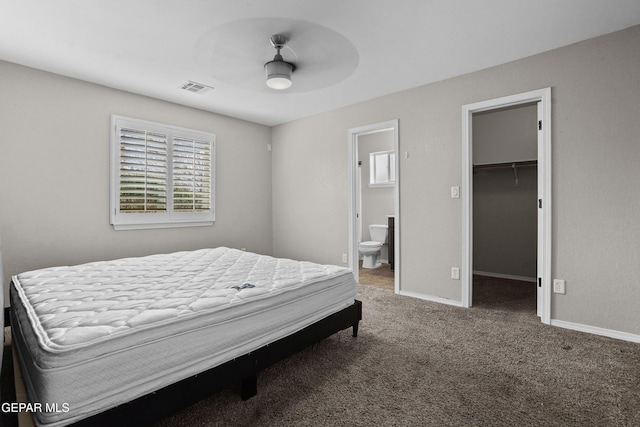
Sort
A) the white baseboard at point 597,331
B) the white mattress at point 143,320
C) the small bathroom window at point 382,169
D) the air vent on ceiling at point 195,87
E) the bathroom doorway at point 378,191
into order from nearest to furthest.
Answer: the white mattress at point 143,320, the white baseboard at point 597,331, the air vent on ceiling at point 195,87, the bathroom doorway at point 378,191, the small bathroom window at point 382,169

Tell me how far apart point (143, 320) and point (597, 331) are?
337cm

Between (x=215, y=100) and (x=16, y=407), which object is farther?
(x=215, y=100)

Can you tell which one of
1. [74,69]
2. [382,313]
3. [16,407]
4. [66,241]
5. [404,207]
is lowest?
[382,313]

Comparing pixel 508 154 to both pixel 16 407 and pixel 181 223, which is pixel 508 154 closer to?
pixel 181 223

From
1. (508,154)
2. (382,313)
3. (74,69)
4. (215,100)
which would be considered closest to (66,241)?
(74,69)

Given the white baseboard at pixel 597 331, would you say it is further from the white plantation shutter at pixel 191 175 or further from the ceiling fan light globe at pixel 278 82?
the white plantation shutter at pixel 191 175

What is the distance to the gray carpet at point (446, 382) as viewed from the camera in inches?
61.9

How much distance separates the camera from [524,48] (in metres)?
2.75

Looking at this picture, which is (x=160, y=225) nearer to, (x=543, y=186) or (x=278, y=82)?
(x=278, y=82)

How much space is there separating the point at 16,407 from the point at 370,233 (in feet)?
16.6

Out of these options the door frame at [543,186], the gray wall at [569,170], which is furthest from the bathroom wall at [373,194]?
the door frame at [543,186]

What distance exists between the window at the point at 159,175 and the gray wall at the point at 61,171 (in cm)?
11

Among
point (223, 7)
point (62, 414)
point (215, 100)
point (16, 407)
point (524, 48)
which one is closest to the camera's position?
point (62, 414)

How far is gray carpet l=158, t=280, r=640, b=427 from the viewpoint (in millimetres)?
1573
